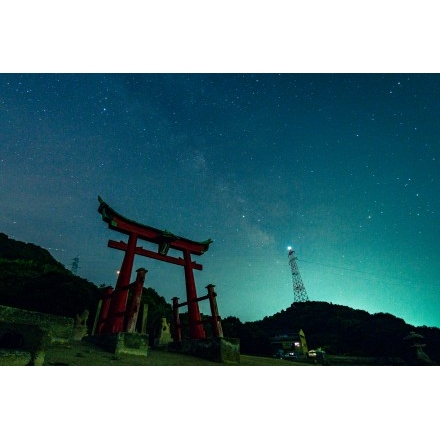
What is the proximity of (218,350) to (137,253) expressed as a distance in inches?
165

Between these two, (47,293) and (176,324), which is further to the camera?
(47,293)

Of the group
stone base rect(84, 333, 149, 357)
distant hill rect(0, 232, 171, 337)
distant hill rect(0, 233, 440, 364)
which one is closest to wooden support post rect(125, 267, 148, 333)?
stone base rect(84, 333, 149, 357)

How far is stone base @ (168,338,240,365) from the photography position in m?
6.99

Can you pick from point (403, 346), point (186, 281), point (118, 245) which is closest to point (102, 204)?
point (118, 245)

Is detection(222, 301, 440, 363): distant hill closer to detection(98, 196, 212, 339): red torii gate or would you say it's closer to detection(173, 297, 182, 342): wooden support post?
detection(98, 196, 212, 339): red torii gate

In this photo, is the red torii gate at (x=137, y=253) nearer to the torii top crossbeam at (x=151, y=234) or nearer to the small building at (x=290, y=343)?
the torii top crossbeam at (x=151, y=234)

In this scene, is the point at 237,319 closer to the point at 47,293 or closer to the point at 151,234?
the point at 47,293

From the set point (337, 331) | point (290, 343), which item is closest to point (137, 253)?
point (290, 343)

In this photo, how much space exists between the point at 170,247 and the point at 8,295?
426 inches

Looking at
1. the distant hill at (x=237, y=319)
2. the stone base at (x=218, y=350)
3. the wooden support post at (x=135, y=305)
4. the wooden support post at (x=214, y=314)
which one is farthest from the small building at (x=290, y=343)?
the wooden support post at (x=135, y=305)

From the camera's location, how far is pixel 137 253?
30.4ft

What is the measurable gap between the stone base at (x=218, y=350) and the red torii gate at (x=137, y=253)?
1397 millimetres

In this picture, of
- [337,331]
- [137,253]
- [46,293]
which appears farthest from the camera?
[337,331]

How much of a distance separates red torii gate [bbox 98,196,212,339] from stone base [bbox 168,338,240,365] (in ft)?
4.58
